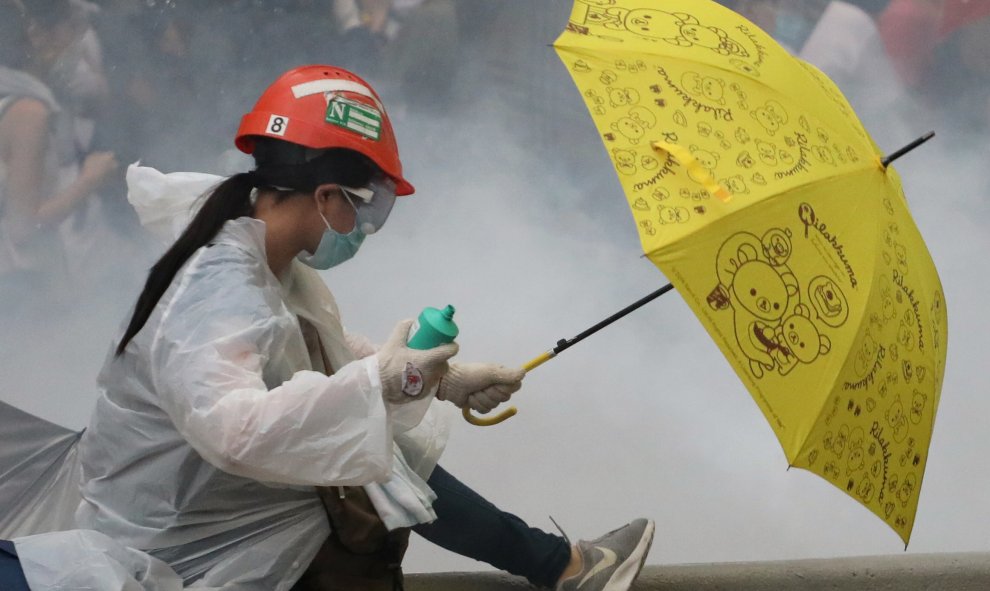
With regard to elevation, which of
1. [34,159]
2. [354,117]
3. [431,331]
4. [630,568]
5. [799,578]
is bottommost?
[799,578]

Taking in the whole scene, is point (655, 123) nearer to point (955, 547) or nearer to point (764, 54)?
point (764, 54)

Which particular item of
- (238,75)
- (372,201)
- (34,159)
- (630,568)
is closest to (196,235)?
(372,201)

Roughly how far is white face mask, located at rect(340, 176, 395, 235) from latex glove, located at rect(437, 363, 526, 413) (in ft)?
0.71

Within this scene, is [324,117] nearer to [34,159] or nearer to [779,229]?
[779,229]

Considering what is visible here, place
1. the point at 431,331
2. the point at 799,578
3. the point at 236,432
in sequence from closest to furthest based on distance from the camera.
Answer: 1. the point at 236,432
2. the point at 431,331
3. the point at 799,578

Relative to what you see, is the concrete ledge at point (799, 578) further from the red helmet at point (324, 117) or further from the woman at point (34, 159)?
the woman at point (34, 159)

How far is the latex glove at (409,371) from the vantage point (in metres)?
1.61

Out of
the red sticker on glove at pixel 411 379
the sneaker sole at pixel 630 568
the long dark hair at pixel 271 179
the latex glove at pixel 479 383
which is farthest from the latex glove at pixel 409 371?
the sneaker sole at pixel 630 568

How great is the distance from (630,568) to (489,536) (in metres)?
0.23

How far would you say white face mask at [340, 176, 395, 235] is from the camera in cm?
179

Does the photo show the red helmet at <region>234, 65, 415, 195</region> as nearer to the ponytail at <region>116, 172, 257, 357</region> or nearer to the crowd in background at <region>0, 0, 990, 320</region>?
the ponytail at <region>116, 172, 257, 357</region>

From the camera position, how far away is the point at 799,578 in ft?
7.38

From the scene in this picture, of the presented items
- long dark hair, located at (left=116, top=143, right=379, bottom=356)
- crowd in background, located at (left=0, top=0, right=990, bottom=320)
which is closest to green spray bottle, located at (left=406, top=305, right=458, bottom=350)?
long dark hair, located at (left=116, top=143, right=379, bottom=356)

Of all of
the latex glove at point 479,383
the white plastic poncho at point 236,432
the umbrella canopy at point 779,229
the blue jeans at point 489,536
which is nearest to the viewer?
the white plastic poncho at point 236,432
